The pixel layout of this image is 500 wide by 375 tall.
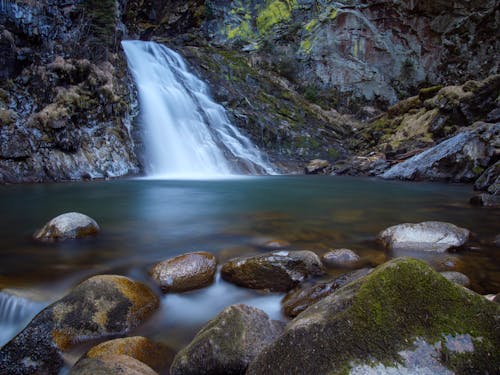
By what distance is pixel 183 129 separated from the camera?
62.2ft

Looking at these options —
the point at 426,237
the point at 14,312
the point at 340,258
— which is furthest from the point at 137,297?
the point at 426,237

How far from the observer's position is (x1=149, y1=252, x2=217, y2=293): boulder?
3.62 meters

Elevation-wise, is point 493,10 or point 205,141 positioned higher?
point 493,10

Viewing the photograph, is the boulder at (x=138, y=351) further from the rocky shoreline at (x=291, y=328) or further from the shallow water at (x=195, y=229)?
the shallow water at (x=195, y=229)

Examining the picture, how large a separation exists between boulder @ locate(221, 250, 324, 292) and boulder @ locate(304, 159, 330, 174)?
16743 millimetres

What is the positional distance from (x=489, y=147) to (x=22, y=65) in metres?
19.9

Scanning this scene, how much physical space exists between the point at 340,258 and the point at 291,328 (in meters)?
2.79

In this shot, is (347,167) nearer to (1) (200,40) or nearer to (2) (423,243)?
(2) (423,243)

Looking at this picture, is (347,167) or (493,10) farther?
(493,10)

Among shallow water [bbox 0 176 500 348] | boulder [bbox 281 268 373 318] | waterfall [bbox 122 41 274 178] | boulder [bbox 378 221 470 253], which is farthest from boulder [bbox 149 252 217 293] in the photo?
waterfall [bbox 122 41 274 178]

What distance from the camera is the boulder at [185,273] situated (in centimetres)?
362

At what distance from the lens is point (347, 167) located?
19.3 metres

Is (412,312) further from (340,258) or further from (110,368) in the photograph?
(340,258)

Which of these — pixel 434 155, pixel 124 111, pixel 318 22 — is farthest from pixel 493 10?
pixel 124 111
